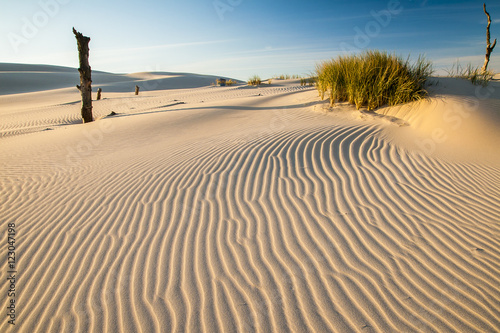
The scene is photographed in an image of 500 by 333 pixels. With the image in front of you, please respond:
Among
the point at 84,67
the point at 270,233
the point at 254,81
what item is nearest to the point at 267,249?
the point at 270,233

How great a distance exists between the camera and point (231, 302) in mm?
1899

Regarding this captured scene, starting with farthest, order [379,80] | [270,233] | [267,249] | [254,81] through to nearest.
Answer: [254,81], [379,80], [270,233], [267,249]

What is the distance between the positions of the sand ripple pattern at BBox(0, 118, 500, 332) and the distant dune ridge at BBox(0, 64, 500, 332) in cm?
1

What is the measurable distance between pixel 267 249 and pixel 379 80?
6797 mm

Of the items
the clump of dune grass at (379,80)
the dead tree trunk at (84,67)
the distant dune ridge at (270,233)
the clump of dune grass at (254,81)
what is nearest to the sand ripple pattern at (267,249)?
the distant dune ridge at (270,233)

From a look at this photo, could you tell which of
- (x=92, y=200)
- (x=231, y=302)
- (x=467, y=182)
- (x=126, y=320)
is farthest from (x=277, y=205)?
(x=467, y=182)

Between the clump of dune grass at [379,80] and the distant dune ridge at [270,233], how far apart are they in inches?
60.5

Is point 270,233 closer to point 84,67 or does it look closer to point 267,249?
point 267,249

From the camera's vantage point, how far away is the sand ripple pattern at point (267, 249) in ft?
5.97

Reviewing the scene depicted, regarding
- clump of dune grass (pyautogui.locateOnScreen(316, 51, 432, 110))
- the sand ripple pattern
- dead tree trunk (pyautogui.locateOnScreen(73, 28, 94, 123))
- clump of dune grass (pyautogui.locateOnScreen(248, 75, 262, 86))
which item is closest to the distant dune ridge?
the sand ripple pattern

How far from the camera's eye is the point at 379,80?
718cm

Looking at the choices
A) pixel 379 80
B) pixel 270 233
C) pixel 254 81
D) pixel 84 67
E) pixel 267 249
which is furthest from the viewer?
pixel 254 81

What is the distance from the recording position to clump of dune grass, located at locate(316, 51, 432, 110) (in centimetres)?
694

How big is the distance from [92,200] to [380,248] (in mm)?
3617
